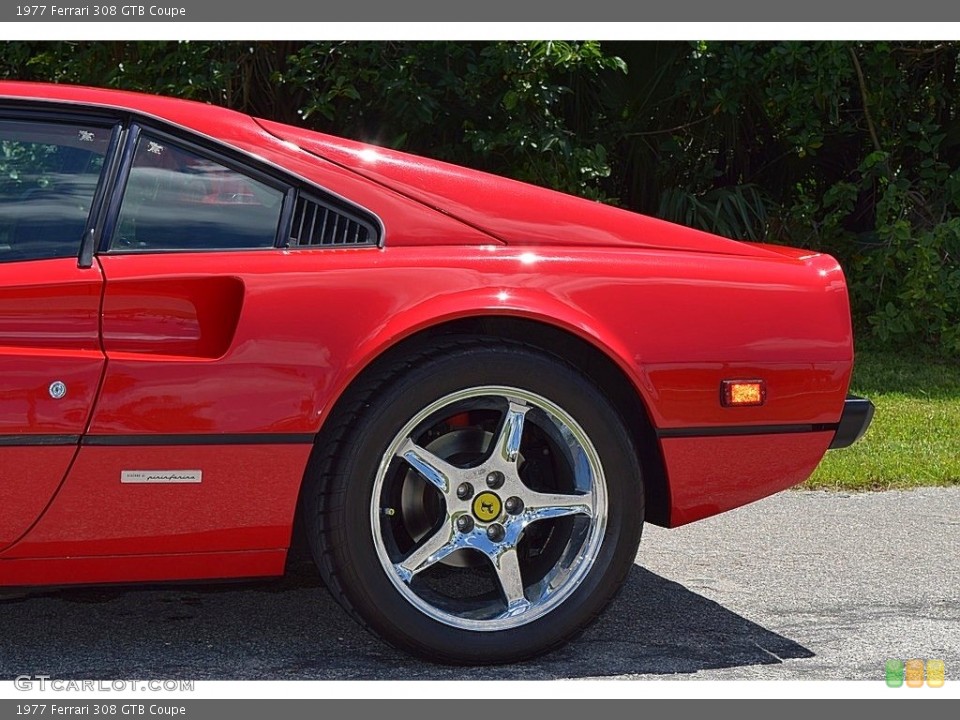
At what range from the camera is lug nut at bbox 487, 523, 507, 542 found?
3355 millimetres

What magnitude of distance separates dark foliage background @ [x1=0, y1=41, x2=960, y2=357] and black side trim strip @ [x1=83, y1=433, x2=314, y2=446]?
518cm

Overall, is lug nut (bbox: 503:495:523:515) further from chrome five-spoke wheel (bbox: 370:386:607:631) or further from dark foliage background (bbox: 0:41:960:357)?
dark foliage background (bbox: 0:41:960:357)

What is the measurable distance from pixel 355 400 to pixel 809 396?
1.17 m

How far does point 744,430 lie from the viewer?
3475 millimetres

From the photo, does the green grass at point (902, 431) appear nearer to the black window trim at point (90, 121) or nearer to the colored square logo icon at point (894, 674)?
the colored square logo icon at point (894, 674)

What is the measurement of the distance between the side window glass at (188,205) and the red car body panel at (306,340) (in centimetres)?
5

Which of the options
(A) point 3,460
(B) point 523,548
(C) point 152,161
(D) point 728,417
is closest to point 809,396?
(D) point 728,417

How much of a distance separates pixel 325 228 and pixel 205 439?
0.60 meters

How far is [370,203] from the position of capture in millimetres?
3344

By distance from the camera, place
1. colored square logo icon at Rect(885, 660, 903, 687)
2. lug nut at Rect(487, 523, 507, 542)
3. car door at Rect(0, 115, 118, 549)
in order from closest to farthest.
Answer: car door at Rect(0, 115, 118, 549)
colored square logo icon at Rect(885, 660, 903, 687)
lug nut at Rect(487, 523, 507, 542)

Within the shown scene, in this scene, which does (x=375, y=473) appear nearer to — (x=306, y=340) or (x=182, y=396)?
(x=306, y=340)

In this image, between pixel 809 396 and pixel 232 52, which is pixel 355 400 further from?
pixel 232 52

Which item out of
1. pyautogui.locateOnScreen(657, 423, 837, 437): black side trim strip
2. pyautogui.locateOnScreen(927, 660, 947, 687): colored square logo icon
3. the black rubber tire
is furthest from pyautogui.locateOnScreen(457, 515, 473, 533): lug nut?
pyautogui.locateOnScreen(927, 660, 947, 687): colored square logo icon

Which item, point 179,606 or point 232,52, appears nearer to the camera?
point 179,606
